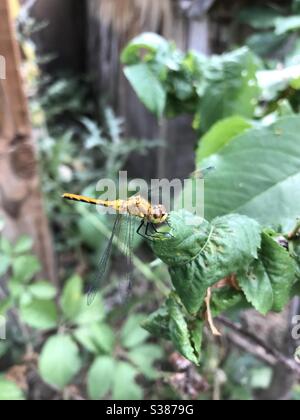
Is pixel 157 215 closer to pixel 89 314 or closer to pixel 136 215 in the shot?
pixel 136 215

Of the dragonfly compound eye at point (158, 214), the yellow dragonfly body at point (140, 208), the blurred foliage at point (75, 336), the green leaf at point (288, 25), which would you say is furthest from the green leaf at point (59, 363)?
the green leaf at point (288, 25)

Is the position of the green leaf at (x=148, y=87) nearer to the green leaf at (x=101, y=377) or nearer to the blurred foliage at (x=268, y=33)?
the blurred foliage at (x=268, y=33)

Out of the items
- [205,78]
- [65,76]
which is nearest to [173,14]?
[205,78]

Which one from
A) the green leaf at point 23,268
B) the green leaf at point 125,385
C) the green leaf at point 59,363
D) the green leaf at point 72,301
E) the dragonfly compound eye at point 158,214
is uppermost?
the dragonfly compound eye at point 158,214

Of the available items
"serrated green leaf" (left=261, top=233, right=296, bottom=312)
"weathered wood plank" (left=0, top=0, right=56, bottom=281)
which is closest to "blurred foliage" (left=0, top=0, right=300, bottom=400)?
"serrated green leaf" (left=261, top=233, right=296, bottom=312)
